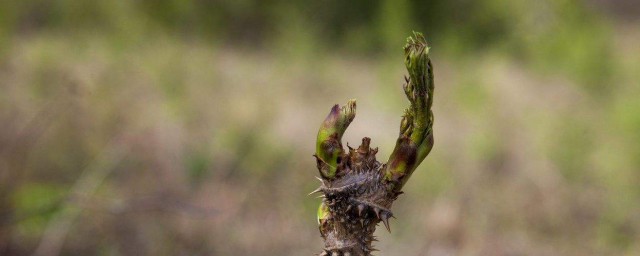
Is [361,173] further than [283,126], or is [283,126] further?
[283,126]

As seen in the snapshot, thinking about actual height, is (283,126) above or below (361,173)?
above

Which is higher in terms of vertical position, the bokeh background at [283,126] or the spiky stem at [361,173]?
the bokeh background at [283,126]

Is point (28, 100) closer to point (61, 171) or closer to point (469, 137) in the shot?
point (61, 171)

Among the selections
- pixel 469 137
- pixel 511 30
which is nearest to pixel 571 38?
pixel 511 30

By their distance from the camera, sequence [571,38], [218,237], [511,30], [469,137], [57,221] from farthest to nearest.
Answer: [511,30] → [571,38] → [469,137] → [218,237] → [57,221]

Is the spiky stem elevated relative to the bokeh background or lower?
lower
